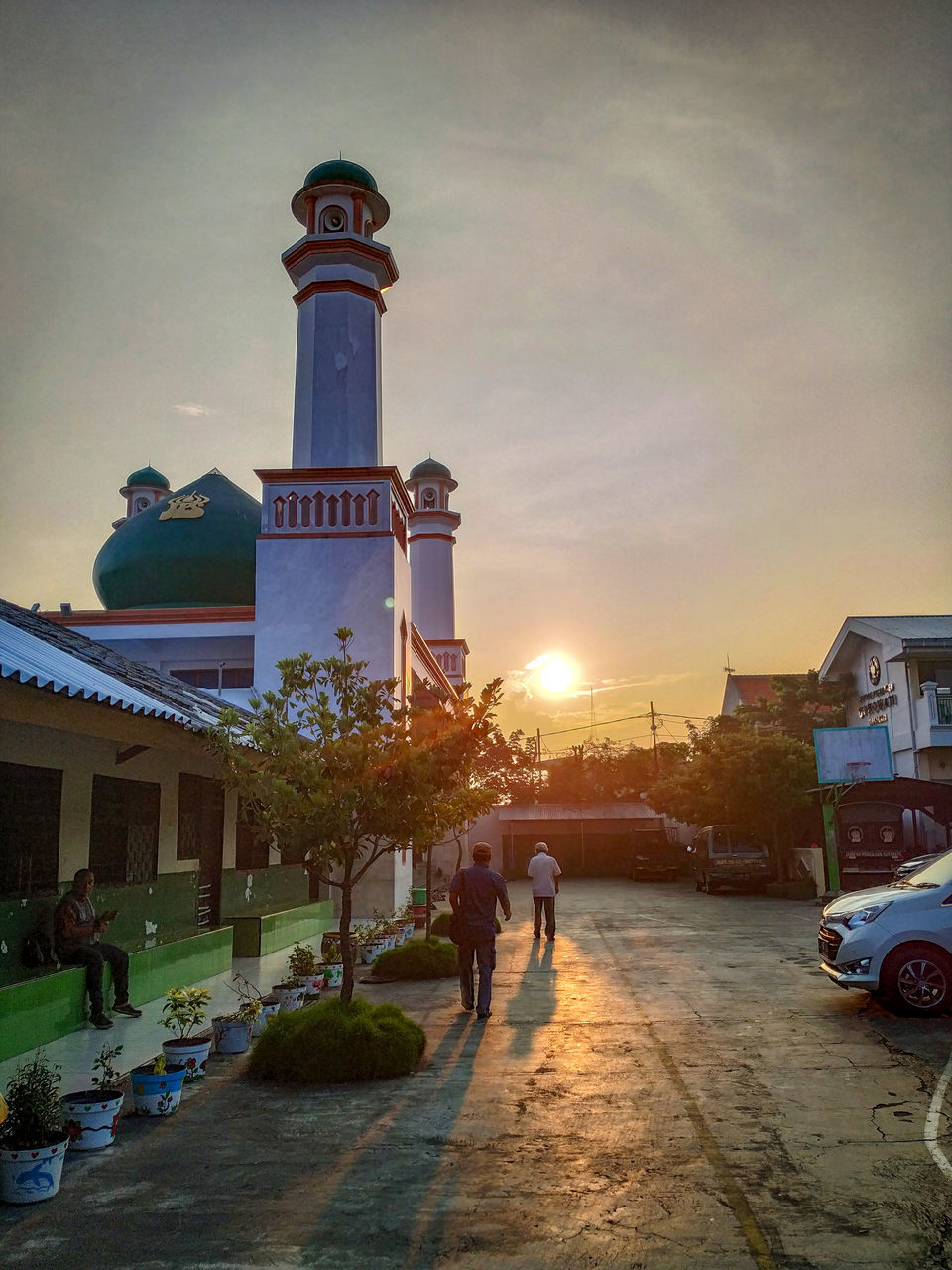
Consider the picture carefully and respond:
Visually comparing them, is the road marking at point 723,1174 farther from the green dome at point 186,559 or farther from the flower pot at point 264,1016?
the green dome at point 186,559

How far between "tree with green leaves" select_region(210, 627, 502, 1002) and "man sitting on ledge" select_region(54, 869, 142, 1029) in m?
2.11

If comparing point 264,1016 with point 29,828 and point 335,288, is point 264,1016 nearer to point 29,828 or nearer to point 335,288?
point 29,828

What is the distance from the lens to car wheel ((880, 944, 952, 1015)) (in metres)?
9.38

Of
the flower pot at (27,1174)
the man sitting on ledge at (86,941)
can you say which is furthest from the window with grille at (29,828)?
the flower pot at (27,1174)

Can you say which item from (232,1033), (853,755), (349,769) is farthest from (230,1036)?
(853,755)

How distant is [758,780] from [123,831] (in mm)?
19058

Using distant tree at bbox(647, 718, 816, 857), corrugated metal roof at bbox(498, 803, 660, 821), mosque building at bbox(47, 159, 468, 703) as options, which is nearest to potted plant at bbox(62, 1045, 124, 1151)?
mosque building at bbox(47, 159, 468, 703)

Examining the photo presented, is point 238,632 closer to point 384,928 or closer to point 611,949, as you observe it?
point 384,928

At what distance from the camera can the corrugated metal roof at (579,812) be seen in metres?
40.1

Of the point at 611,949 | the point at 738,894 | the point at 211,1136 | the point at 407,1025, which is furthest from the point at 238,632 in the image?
the point at 211,1136

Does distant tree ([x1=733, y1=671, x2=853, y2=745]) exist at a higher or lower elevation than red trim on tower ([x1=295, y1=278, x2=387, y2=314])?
lower

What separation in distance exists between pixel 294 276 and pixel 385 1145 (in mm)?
23339

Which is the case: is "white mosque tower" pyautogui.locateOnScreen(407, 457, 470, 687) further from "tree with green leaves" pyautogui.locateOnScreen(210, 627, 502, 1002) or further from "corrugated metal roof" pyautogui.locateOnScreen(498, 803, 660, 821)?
"tree with green leaves" pyautogui.locateOnScreen(210, 627, 502, 1002)

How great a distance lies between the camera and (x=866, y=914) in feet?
31.8
